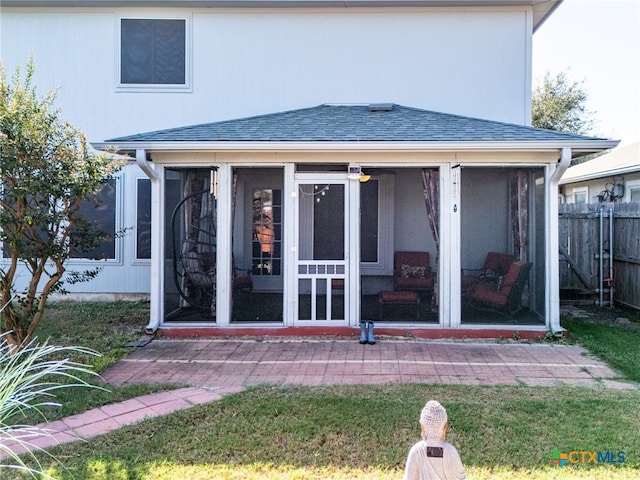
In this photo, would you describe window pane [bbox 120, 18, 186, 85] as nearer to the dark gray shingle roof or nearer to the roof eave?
the dark gray shingle roof

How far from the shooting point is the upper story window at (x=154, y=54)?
885 cm

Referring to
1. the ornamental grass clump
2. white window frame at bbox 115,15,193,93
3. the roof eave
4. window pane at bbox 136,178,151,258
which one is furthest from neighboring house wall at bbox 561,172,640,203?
the ornamental grass clump

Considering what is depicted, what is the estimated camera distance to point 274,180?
795cm

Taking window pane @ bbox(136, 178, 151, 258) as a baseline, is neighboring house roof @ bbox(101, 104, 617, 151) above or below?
above

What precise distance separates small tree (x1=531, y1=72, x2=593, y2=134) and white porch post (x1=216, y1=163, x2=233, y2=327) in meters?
17.0

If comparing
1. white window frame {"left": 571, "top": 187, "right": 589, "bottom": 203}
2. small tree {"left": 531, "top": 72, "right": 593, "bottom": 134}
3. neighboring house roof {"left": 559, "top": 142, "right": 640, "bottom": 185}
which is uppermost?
small tree {"left": 531, "top": 72, "right": 593, "bottom": 134}

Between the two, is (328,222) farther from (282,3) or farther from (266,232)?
(282,3)

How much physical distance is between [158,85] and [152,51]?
648 millimetres

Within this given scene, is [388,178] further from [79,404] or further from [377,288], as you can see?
[79,404]

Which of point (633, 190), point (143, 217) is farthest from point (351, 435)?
point (633, 190)

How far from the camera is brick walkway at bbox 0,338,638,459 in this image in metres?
4.15

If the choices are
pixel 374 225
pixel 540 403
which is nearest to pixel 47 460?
pixel 540 403

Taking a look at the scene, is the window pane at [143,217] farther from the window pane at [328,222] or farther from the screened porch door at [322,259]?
the window pane at [328,222]

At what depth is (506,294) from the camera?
683 cm
